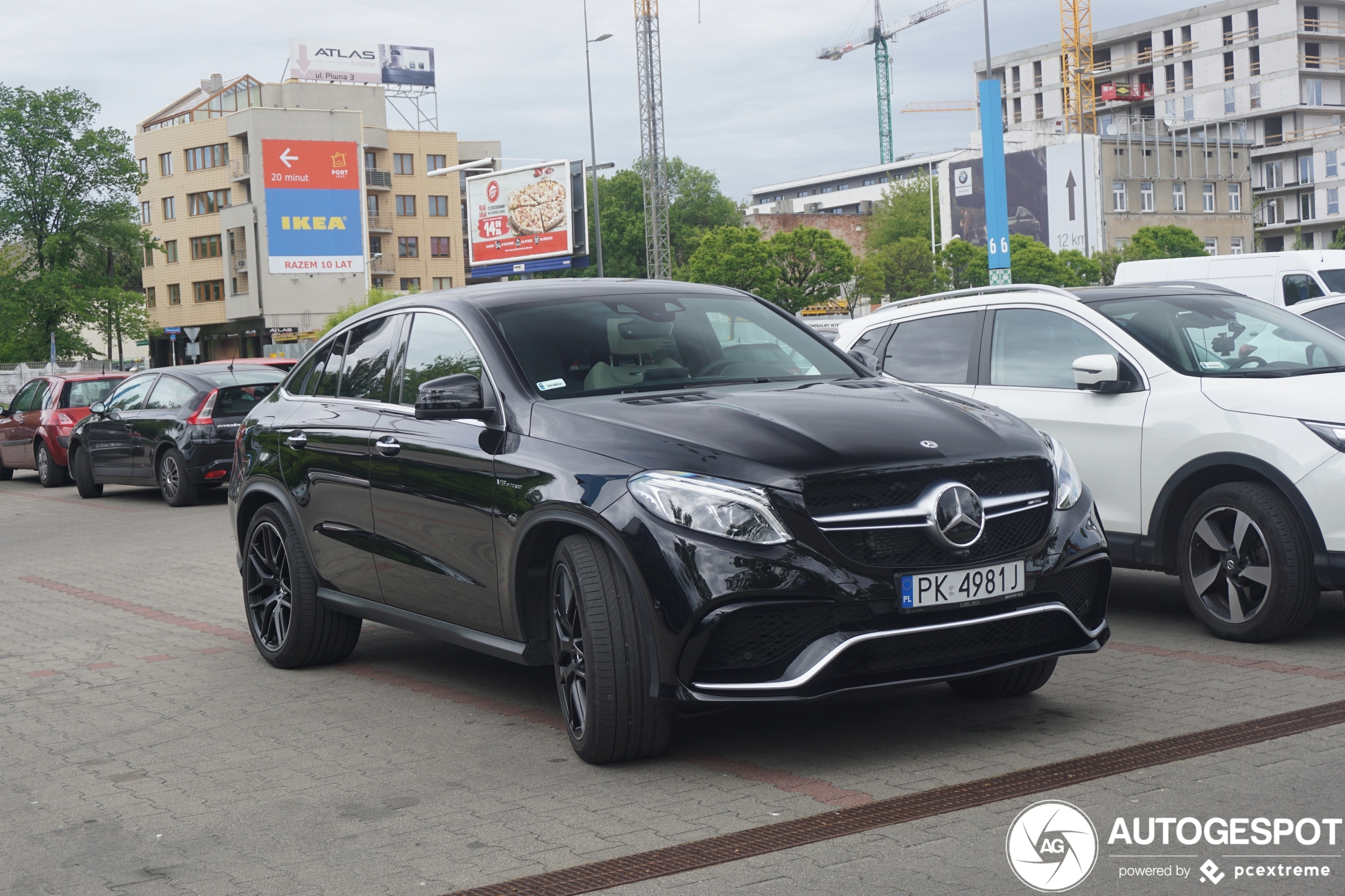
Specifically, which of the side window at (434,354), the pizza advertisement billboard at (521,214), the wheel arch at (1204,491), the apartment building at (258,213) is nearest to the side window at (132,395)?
the side window at (434,354)

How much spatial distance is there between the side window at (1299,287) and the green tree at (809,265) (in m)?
54.5

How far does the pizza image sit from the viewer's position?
2448 inches

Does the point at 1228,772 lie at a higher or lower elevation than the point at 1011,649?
lower

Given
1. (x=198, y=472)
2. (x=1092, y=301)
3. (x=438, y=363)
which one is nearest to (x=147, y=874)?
(x=438, y=363)

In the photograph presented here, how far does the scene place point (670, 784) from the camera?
4891 millimetres

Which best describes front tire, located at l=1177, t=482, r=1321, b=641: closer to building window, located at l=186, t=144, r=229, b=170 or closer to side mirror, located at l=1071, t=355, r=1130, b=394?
side mirror, located at l=1071, t=355, r=1130, b=394

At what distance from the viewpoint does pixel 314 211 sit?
80.1m

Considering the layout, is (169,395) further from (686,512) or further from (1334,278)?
(1334,278)

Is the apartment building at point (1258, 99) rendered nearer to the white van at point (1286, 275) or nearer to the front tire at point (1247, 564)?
the white van at point (1286, 275)

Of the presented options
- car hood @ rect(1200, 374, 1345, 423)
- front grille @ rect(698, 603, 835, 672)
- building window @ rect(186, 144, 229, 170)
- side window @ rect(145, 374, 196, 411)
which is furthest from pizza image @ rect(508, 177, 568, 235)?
front grille @ rect(698, 603, 835, 672)

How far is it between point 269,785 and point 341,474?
1833 millimetres

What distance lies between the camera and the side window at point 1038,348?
25.1 feet

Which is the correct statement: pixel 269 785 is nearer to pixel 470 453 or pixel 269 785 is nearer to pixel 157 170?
pixel 470 453

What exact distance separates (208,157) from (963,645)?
9060 centimetres
